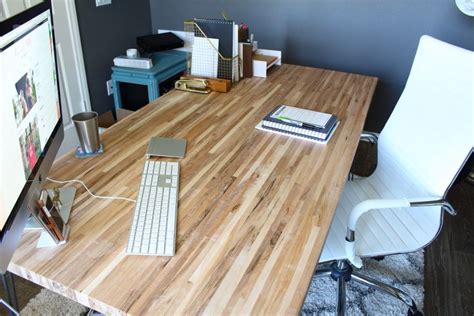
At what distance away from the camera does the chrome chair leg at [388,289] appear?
164 cm

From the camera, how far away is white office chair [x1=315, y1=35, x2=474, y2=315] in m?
1.33

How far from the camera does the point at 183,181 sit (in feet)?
4.17

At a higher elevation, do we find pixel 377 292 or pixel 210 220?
pixel 210 220

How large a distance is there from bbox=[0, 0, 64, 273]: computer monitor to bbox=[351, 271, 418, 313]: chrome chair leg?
1.31 metres

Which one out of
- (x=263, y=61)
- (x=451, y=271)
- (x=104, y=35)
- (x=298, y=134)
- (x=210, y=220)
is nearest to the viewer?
(x=210, y=220)

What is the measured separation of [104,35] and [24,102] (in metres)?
2.27

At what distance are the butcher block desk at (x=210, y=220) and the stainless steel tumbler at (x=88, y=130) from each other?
0.17 ft

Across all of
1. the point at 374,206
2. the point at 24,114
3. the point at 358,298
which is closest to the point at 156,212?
the point at 24,114

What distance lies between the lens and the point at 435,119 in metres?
1.47

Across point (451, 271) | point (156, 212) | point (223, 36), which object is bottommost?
point (451, 271)

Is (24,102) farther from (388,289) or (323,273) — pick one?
(388,289)

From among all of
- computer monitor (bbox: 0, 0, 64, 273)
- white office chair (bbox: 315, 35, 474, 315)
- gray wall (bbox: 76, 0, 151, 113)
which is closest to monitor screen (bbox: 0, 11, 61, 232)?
computer monitor (bbox: 0, 0, 64, 273)

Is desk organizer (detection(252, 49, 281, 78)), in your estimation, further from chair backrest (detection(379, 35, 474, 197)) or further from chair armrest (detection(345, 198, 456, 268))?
chair armrest (detection(345, 198, 456, 268))

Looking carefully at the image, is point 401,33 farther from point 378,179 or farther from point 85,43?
point 85,43
